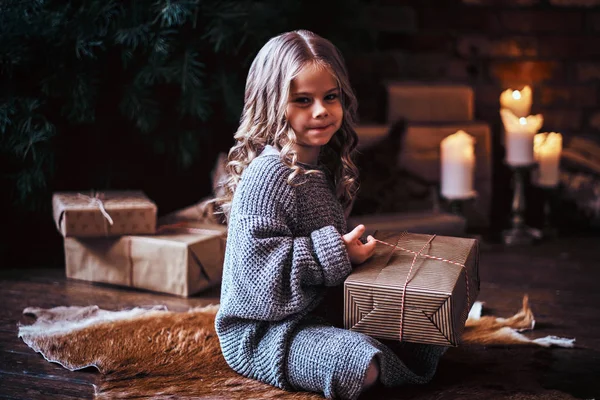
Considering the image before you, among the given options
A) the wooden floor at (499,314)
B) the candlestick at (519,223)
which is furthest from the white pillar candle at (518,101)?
the wooden floor at (499,314)

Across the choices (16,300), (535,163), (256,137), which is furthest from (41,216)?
(535,163)

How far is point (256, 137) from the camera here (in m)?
1.55

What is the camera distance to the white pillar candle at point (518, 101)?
8.86ft

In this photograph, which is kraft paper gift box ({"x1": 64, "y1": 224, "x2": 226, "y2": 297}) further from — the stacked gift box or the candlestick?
the candlestick

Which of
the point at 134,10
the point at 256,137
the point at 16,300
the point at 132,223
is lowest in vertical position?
the point at 16,300

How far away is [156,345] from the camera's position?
172 cm

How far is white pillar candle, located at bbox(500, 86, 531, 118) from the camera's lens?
2.70 metres

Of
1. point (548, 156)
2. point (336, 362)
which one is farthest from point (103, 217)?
point (548, 156)

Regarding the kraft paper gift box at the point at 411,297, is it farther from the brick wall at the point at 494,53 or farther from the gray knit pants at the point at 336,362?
the brick wall at the point at 494,53

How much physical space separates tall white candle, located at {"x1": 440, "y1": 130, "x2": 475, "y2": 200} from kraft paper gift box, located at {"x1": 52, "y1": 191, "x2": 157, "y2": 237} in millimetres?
1003

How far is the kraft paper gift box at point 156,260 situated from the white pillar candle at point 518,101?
113cm

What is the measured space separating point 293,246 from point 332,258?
0.08 m

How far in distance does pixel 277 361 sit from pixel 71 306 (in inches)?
30.8

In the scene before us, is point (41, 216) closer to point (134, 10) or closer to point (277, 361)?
point (134, 10)
